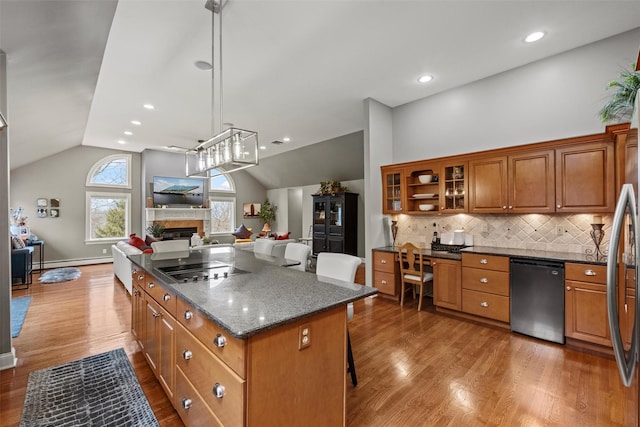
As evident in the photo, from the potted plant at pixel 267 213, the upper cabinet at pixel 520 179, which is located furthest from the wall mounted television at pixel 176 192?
the upper cabinet at pixel 520 179

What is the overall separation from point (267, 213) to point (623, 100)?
937 centimetres

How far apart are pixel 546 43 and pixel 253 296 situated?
155 inches

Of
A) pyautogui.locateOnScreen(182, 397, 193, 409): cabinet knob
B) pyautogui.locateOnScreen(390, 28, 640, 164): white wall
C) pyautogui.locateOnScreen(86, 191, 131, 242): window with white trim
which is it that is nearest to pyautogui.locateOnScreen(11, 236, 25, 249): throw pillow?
pyautogui.locateOnScreen(86, 191, 131, 242): window with white trim

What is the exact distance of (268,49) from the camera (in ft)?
10.4

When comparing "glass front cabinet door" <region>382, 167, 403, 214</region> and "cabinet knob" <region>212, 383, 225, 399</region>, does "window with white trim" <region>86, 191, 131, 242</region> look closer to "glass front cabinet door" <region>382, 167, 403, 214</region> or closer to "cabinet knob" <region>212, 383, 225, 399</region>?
"glass front cabinet door" <region>382, 167, 403, 214</region>

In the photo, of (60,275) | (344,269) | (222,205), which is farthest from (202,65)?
(222,205)

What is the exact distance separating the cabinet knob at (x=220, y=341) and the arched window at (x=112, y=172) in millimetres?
8535

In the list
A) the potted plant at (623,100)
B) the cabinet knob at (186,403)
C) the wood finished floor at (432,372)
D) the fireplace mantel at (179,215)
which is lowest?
the wood finished floor at (432,372)

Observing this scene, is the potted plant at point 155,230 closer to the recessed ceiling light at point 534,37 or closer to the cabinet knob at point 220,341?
the cabinet knob at point 220,341

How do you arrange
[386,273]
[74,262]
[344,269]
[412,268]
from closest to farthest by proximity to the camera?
1. [344,269]
2. [412,268]
3. [386,273]
4. [74,262]

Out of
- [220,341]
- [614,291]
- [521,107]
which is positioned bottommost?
[220,341]

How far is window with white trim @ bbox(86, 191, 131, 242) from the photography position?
7703mm

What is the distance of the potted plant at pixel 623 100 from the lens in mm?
2521

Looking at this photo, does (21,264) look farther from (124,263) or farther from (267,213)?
(267,213)
